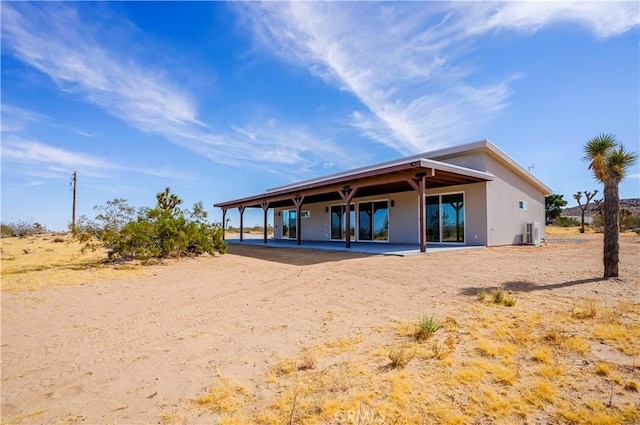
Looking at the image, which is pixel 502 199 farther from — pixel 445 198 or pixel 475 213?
pixel 445 198

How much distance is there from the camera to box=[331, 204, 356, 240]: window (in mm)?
17203

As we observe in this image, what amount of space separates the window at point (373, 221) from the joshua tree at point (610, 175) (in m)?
8.93

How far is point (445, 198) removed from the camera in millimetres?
13188

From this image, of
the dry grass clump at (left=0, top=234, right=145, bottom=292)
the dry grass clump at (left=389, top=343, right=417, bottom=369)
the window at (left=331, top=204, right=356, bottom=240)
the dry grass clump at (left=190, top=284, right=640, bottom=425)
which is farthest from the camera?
the window at (left=331, top=204, right=356, bottom=240)

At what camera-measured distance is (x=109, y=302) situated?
223 inches

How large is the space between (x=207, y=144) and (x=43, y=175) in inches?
379

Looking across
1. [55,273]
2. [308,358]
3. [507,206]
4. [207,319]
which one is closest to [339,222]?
→ [507,206]

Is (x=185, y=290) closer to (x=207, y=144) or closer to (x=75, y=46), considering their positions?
(x=75, y=46)

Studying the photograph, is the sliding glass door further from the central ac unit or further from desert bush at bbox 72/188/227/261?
the central ac unit

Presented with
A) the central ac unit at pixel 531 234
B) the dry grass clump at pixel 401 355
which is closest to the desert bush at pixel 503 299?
the dry grass clump at pixel 401 355

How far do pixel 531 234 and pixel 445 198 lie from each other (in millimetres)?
4698

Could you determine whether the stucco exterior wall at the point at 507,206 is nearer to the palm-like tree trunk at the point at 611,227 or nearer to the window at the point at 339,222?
the palm-like tree trunk at the point at 611,227

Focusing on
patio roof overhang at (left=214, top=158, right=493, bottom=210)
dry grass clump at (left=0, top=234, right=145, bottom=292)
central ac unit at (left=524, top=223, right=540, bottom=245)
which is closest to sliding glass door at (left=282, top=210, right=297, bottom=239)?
patio roof overhang at (left=214, top=158, right=493, bottom=210)

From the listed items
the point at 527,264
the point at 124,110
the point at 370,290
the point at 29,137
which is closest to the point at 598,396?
the point at 370,290
